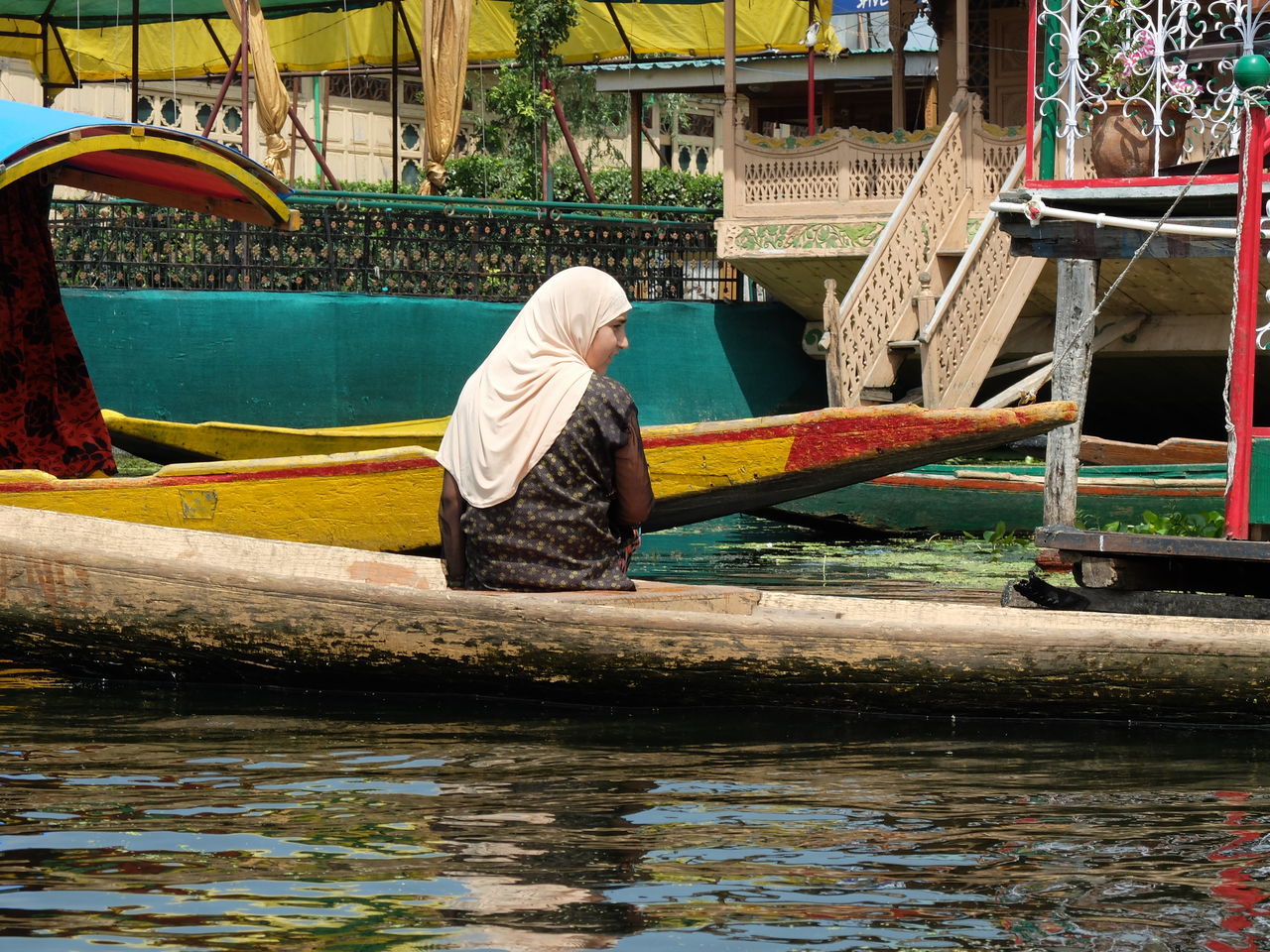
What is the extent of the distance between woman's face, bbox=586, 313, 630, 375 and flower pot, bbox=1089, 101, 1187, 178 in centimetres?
323

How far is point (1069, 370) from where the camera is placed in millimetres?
8906

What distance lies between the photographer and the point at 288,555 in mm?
6492

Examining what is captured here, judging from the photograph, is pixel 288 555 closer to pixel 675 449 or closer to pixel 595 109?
pixel 675 449

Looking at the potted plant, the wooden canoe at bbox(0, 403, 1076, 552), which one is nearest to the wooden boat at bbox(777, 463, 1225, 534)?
the potted plant

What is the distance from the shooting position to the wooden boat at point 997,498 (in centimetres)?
1019

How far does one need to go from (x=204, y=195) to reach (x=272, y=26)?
427 inches

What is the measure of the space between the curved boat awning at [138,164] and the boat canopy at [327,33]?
26.9ft

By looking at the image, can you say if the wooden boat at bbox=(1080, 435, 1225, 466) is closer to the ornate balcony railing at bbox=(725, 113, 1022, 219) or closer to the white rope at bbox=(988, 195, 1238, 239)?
the ornate balcony railing at bbox=(725, 113, 1022, 219)

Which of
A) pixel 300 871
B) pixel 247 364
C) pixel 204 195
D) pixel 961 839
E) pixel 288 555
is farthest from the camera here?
pixel 247 364

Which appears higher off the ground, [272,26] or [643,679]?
[272,26]

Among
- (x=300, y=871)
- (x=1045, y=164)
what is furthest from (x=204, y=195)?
(x=300, y=871)

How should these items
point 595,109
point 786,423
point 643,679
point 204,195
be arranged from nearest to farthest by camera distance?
1. point 643,679
2. point 786,423
3. point 204,195
4. point 595,109

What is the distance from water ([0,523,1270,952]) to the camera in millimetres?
3438

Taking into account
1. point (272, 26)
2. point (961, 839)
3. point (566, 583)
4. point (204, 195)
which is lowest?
point (961, 839)
